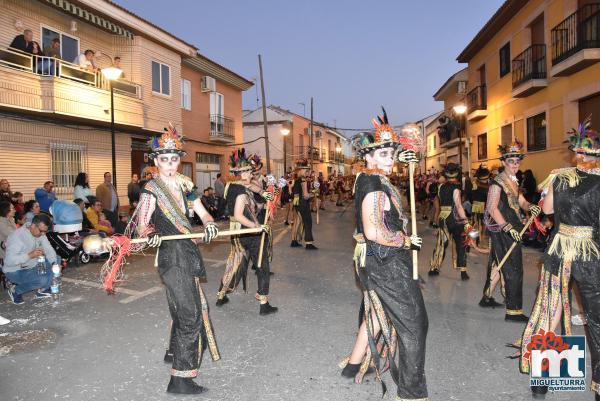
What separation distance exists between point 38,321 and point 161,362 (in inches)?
98.3

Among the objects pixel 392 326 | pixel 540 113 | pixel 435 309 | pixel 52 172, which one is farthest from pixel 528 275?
pixel 52 172

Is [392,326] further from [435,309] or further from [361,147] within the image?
[435,309]

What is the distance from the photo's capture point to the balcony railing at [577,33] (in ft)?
39.5

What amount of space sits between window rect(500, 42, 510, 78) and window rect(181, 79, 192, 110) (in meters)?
14.9

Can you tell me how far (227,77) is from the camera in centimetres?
2497

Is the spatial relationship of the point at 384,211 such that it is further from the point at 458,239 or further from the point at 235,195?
the point at 458,239

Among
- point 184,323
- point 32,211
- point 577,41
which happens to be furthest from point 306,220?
point 577,41

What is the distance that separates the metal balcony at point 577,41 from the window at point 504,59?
4925 millimetres

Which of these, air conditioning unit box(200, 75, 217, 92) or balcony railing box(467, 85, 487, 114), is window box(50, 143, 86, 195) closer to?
air conditioning unit box(200, 75, 217, 92)

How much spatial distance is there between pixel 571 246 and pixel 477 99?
20757mm

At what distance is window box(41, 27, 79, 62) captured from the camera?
13.9 m

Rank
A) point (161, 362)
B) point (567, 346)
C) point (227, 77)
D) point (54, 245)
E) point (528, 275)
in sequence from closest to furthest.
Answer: point (567, 346)
point (161, 362)
point (528, 275)
point (54, 245)
point (227, 77)

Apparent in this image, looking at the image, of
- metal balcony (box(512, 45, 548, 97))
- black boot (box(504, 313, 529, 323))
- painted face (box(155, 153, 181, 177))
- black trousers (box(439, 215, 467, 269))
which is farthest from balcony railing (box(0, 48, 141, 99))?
metal balcony (box(512, 45, 548, 97))

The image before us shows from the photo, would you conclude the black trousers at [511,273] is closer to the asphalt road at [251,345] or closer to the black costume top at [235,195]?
the asphalt road at [251,345]
